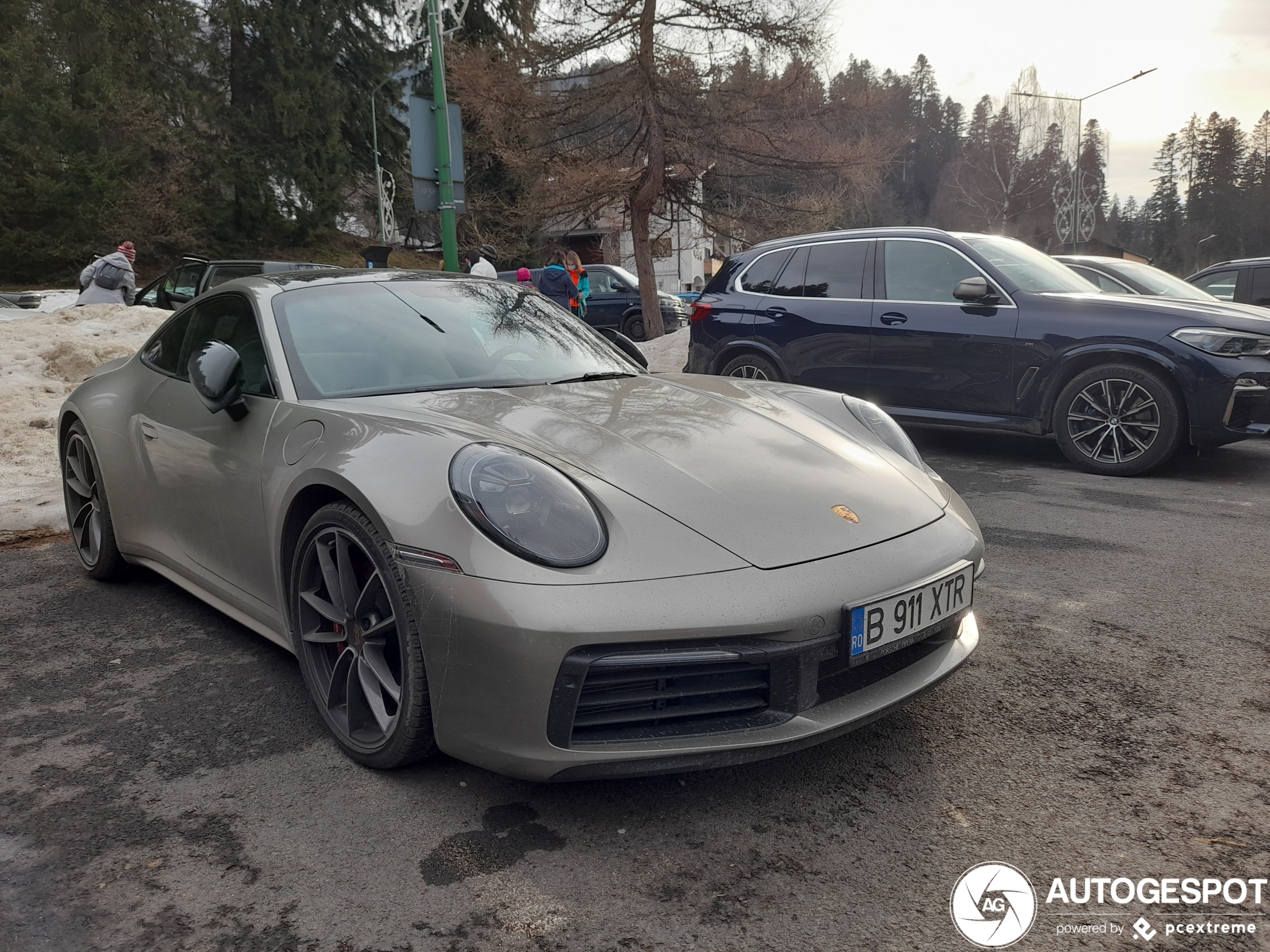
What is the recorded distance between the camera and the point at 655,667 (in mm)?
2080

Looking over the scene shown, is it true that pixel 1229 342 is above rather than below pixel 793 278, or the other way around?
below

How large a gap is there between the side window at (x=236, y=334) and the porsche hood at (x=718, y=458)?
443mm

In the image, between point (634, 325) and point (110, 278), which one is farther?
point (634, 325)

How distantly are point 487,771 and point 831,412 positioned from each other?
170 cm

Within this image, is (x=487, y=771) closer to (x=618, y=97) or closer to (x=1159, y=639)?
(x=1159, y=639)

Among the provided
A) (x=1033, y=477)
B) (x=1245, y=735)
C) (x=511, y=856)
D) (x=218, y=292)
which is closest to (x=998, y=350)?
(x=1033, y=477)

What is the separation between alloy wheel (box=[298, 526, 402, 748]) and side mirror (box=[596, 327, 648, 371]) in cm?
157

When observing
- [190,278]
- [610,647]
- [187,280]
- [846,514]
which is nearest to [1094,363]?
[846,514]

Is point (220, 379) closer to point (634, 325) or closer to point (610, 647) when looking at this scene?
point (610, 647)

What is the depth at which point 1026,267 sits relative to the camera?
6875mm

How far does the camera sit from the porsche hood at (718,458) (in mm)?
2350

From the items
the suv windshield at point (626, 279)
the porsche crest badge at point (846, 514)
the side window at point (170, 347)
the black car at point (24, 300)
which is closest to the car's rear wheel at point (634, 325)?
the suv windshield at point (626, 279)

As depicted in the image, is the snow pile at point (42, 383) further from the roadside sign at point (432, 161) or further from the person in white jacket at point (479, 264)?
the person in white jacket at point (479, 264)

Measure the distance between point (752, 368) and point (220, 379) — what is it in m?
5.20
